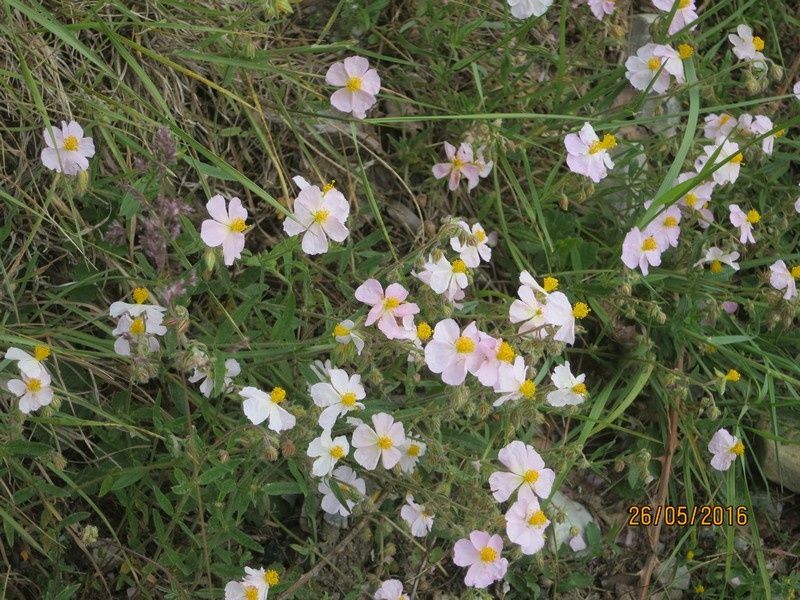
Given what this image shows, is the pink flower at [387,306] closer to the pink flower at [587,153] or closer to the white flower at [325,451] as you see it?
the white flower at [325,451]

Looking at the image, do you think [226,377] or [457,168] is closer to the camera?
[226,377]

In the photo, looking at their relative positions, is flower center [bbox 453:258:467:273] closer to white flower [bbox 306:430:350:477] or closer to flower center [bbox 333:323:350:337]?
flower center [bbox 333:323:350:337]

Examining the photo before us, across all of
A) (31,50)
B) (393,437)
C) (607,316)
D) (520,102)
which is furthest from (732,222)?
(31,50)

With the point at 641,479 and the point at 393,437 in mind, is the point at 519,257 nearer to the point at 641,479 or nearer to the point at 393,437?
the point at 641,479

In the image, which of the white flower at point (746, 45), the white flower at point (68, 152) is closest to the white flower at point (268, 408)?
the white flower at point (68, 152)

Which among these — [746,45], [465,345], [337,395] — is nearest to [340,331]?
[337,395]

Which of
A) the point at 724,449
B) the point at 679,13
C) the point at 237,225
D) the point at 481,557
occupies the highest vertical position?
the point at 679,13

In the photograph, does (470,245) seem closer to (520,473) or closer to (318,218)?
(318,218)
